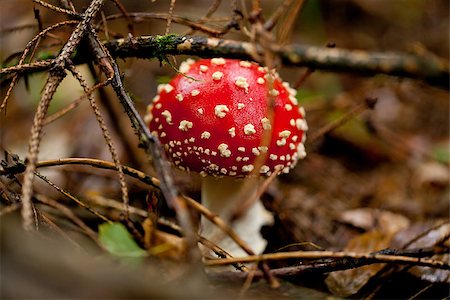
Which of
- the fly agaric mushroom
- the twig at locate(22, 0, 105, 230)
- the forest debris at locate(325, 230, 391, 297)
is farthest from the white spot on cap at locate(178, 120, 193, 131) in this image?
the forest debris at locate(325, 230, 391, 297)

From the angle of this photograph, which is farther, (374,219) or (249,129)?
(374,219)

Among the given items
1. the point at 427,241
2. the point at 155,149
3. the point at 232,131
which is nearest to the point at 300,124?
the point at 232,131

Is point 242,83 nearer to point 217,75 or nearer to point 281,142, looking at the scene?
point 217,75

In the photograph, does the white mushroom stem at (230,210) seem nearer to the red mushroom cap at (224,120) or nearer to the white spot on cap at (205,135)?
the red mushroom cap at (224,120)

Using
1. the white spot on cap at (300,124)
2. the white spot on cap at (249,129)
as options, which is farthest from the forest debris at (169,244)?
the white spot on cap at (300,124)

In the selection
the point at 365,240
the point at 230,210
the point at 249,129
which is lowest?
the point at 365,240

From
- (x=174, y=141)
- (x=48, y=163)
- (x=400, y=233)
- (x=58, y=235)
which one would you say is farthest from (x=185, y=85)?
(x=400, y=233)
